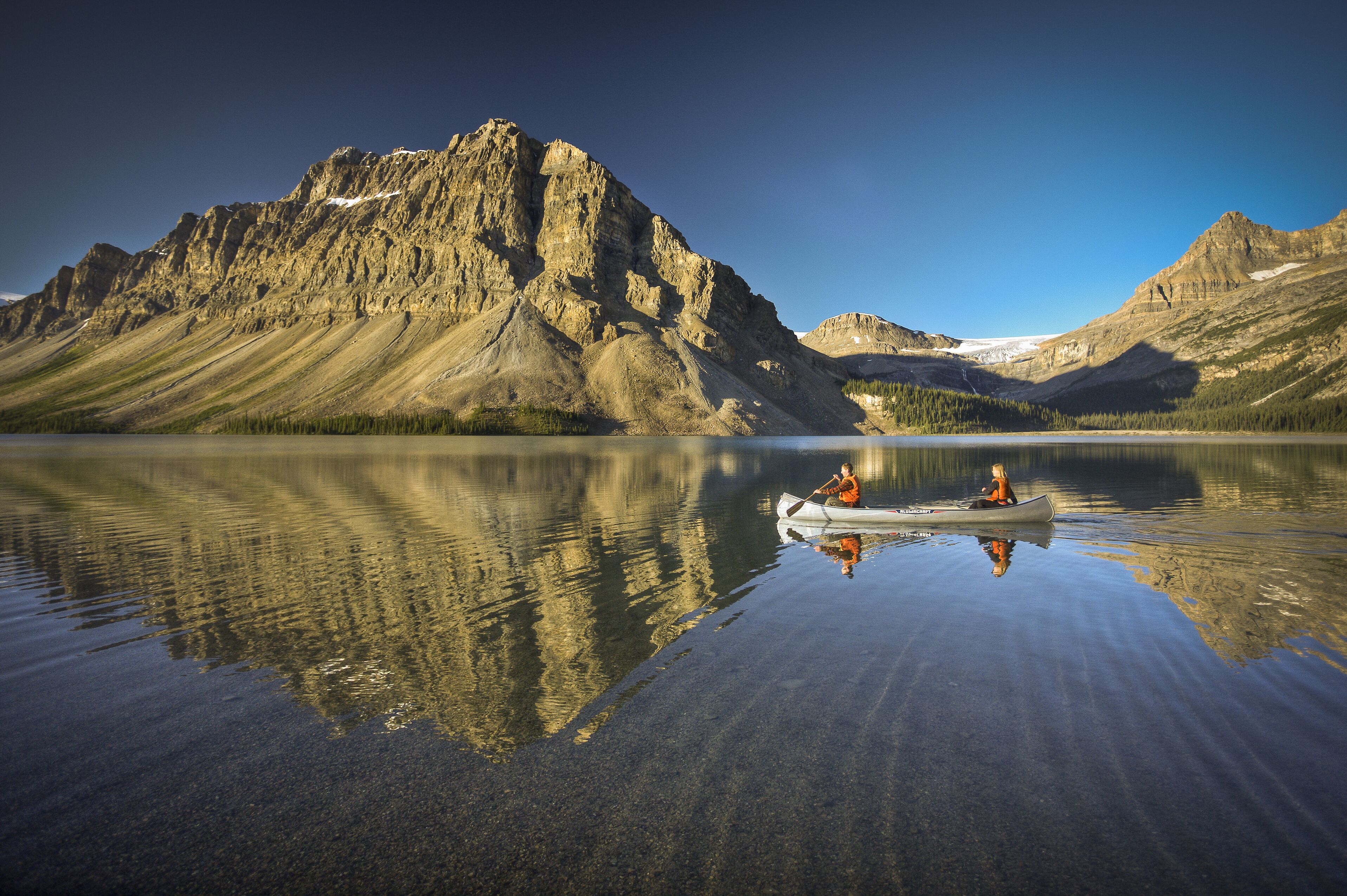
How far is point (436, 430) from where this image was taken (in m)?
139

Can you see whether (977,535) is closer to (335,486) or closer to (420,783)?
(420,783)

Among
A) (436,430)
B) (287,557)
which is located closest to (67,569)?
(287,557)

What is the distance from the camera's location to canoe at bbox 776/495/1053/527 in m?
23.6

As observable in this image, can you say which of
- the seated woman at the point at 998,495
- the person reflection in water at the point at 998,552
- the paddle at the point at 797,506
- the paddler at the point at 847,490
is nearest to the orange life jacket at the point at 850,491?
the paddler at the point at 847,490

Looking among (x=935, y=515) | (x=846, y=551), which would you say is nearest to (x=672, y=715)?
(x=846, y=551)

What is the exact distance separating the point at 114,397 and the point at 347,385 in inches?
3095

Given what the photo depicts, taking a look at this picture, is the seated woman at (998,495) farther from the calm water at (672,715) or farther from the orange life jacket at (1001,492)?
the calm water at (672,715)

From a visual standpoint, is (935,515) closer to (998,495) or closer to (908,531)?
(908,531)

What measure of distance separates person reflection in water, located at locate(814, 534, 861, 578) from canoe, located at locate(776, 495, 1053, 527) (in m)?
1.29

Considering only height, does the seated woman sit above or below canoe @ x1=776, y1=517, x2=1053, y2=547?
above

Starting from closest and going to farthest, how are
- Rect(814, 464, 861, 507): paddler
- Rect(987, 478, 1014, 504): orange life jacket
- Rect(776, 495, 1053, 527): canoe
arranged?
Rect(776, 495, 1053, 527): canoe → Rect(987, 478, 1014, 504): orange life jacket → Rect(814, 464, 861, 507): paddler

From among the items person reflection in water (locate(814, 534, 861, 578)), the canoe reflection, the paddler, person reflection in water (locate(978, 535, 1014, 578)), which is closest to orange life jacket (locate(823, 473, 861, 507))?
the paddler

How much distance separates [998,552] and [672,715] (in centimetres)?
1507

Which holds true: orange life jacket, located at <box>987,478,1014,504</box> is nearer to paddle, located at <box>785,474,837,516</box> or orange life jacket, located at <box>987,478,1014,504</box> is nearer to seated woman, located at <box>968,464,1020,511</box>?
seated woman, located at <box>968,464,1020,511</box>
